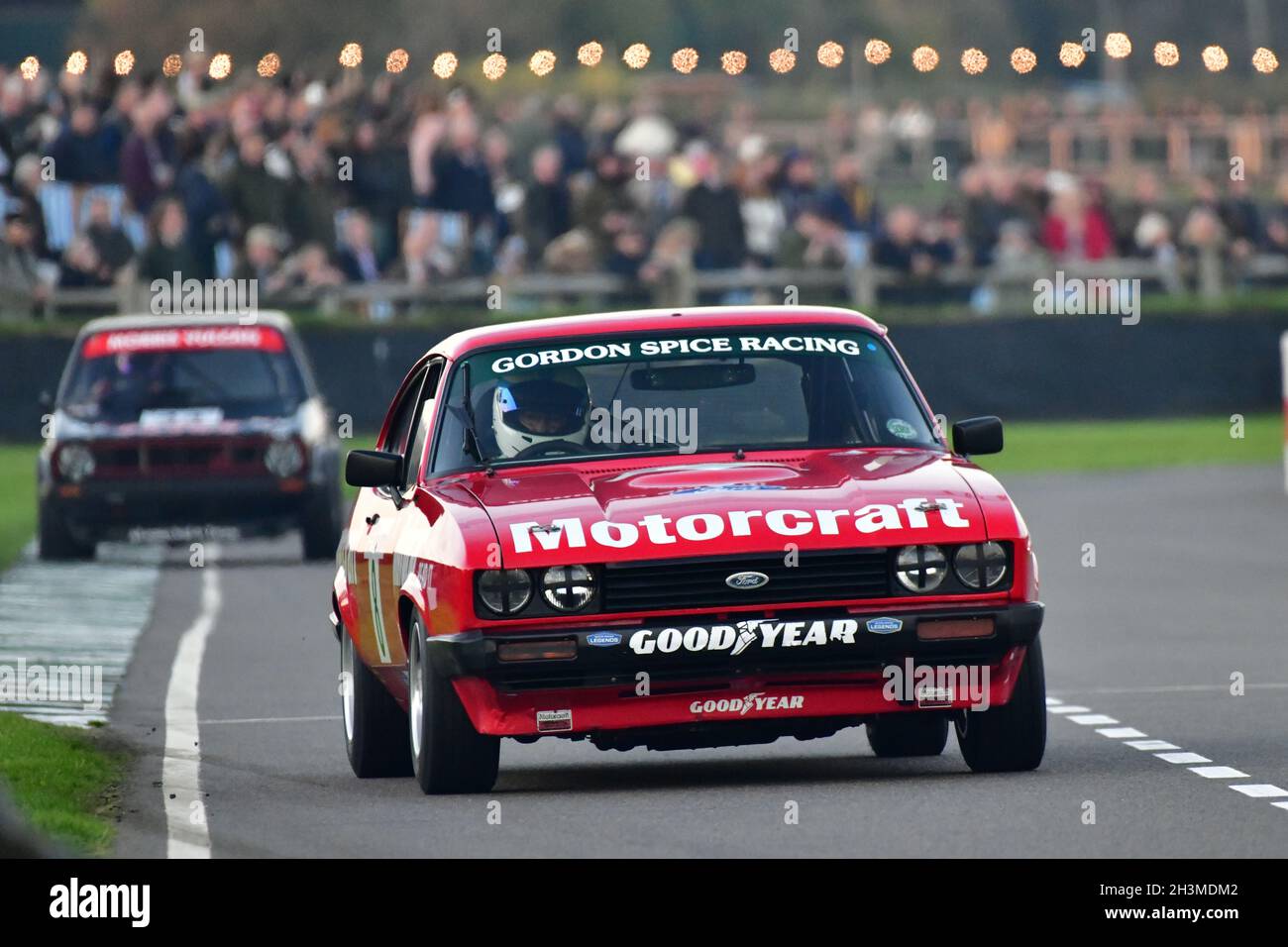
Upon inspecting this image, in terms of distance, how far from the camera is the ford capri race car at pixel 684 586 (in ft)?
30.7

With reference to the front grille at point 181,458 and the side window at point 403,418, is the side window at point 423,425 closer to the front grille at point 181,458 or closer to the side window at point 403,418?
the side window at point 403,418

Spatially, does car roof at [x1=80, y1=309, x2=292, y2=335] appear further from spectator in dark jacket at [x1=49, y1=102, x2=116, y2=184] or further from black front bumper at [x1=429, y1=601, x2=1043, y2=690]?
black front bumper at [x1=429, y1=601, x2=1043, y2=690]

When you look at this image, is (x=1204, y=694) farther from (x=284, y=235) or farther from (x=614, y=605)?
(x=284, y=235)

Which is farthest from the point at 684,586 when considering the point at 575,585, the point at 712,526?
the point at 575,585

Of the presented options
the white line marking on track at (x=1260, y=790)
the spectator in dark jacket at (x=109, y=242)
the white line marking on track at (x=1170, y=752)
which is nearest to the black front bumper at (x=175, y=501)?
the spectator in dark jacket at (x=109, y=242)

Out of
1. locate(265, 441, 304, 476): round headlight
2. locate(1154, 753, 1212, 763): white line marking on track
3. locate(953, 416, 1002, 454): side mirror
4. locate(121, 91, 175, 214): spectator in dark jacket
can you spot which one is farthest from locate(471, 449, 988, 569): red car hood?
locate(121, 91, 175, 214): spectator in dark jacket

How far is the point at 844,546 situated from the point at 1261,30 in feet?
237

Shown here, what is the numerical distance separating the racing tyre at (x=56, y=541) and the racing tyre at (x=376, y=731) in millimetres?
11835

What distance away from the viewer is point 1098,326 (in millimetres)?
36062

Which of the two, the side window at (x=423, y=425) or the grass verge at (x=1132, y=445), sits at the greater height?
the side window at (x=423, y=425)

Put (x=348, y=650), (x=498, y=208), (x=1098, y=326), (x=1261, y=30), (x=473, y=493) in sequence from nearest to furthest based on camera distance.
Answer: (x=473, y=493) < (x=348, y=650) < (x=498, y=208) < (x=1098, y=326) < (x=1261, y=30)

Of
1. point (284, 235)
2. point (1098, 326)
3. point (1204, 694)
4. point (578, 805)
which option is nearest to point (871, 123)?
point (1098, 326)

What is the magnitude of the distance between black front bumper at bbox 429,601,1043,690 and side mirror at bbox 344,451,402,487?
45.8 inches

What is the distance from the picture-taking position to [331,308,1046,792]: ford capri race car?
9.35 meters
